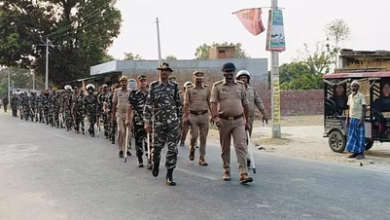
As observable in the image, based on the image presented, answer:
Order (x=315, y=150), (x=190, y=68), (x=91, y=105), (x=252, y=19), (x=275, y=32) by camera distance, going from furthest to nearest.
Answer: (x=190, y=68)
(x=91, y=105)
(x=275, y=32)
(x=252, y=19)
(x=315, y=150)

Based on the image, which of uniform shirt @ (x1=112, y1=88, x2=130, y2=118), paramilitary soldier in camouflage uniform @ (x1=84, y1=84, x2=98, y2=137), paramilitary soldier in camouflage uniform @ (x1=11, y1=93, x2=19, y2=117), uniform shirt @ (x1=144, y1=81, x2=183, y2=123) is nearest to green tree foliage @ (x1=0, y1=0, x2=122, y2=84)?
paramilitary soldier in camouflage uniform @ (x1=11, y1=93, x2=19, y2=117)

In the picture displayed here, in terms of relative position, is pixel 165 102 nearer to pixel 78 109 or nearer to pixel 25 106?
pixel 78 109

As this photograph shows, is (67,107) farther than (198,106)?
Yes

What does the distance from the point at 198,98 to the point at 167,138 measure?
8.30 ft

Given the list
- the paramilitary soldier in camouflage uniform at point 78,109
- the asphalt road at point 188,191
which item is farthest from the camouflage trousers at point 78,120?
the asphalt road at point 188,191

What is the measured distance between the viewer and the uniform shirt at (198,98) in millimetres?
9258

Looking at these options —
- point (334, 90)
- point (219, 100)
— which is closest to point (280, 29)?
point (334, 90)

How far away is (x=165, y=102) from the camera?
6969mm

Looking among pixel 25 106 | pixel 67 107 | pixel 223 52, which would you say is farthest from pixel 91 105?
pixel 223 52

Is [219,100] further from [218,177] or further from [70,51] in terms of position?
[70,51]

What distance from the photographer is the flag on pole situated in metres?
14.1

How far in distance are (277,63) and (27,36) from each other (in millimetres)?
32000

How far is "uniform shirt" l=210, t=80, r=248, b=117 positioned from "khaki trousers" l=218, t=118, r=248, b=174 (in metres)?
0.16

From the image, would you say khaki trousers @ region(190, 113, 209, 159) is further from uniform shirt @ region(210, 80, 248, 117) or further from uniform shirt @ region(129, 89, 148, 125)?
uniform shirt @ region(210, 80, 248, 117)
